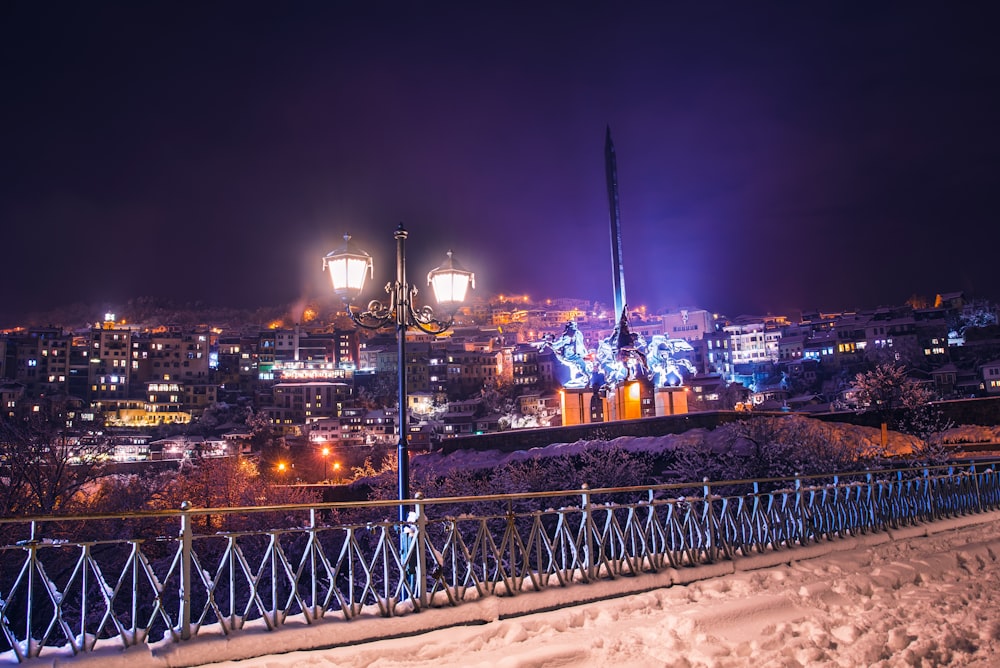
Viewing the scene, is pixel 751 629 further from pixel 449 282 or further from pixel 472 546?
pixel 449 282

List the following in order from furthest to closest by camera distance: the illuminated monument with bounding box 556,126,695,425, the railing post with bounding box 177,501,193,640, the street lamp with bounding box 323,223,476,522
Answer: the illuminated monument with bounding box 556,126,695,425, the street lamp with bounding box 323,223,476,522, the railing post with bounding box 177,501,193,640

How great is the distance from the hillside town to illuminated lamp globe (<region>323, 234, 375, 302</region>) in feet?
197

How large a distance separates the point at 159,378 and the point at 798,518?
109 m

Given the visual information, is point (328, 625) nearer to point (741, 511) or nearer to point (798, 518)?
point (741, 511)

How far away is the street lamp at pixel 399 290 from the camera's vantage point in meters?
8.78

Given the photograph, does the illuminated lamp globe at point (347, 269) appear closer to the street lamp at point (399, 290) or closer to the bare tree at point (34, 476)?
the street lamp at point (399, 290)

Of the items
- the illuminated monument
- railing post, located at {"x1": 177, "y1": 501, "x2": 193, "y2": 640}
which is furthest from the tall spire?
railing post, located at {"x1": 177, "y1": 501, "x2": 193, "y2": 640}

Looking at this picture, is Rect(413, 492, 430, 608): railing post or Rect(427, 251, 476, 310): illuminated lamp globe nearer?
Rect(413, 492, 430, 608): railing post

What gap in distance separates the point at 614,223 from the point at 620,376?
14.8m

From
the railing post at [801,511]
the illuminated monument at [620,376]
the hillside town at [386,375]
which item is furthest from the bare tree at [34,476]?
the hillside town at [386,375]

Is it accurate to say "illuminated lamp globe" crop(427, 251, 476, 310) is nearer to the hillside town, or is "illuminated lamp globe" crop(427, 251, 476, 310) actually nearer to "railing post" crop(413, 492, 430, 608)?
"railing post" crop(413, 492, 430, 608)

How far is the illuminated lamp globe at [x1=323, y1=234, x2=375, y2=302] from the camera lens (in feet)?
29.5

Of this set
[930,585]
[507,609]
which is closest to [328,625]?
[507,609]

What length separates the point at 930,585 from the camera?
778cm
